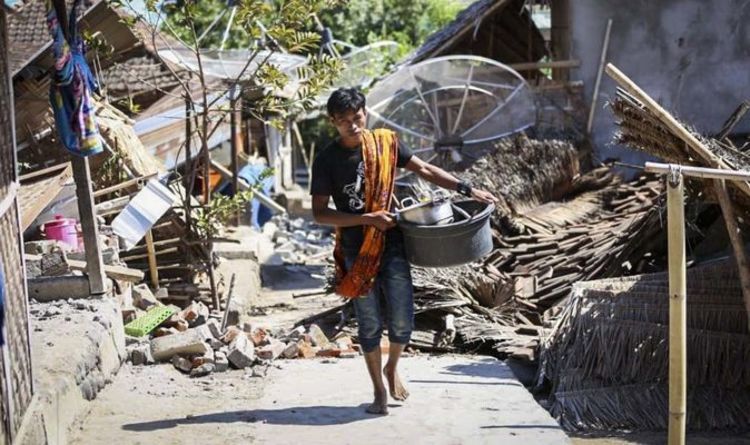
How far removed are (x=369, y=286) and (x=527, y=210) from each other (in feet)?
19.3

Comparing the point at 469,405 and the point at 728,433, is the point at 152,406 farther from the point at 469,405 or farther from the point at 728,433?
the point at 728,433

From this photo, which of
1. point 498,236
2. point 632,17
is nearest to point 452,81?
point 632,17

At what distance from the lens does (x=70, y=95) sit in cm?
652

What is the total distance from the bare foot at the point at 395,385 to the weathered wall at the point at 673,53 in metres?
8.16

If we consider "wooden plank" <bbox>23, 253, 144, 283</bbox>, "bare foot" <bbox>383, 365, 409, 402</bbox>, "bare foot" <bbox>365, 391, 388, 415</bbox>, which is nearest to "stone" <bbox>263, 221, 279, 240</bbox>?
"wooden plank" <bbox>23, 253, 144, 283</bbox>

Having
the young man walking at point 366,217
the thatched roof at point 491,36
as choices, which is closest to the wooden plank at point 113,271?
the young man walking at point 366,217

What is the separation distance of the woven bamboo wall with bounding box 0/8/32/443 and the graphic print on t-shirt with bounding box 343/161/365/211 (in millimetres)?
1732

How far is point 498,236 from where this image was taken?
10805 mm

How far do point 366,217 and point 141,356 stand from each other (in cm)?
246

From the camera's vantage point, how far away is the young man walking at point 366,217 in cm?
603

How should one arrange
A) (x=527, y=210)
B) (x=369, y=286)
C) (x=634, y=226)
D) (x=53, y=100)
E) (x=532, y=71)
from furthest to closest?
(x=532, y=71) → (x=527, y=210) → (x=634, y=226) → (x=53, y=100) → (x=369, y=286)

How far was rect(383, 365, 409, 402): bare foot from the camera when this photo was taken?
21.3 ft

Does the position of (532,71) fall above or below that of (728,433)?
above

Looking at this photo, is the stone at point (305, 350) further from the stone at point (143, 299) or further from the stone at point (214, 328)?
the stone at point (143, 299)
